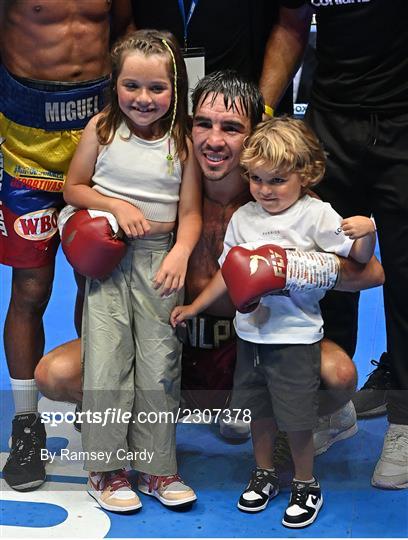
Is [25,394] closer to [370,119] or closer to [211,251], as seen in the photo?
[211,251]

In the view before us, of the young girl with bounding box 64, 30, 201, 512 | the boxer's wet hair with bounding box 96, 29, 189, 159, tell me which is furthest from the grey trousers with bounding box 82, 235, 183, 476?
the boxer's wet hair with bounding box 96, 29, 189, 159

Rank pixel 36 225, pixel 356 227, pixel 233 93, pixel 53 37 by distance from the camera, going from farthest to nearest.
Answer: pixel 36 225 → pixel 53 37 → pixel 233 93 → pixel 356 227

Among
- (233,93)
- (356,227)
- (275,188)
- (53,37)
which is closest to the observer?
(356,227)

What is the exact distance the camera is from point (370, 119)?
3094 mm

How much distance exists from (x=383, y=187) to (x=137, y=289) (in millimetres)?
835

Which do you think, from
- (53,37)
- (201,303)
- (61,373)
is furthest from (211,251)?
(53,37)

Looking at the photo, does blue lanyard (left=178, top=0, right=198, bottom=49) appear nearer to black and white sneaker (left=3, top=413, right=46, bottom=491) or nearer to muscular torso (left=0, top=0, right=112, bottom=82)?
muscular torso (left=0, top=0, right=112, bottom=82)

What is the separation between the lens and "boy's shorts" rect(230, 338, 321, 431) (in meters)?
2.86

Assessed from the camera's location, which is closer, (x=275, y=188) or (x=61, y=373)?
(x=275, y=188)

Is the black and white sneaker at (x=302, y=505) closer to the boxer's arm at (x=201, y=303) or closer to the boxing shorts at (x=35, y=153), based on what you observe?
the boxer's arm at (x=201, y=303)

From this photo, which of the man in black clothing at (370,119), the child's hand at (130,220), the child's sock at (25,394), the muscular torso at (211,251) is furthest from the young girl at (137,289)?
the man in black clothing at (370,119)

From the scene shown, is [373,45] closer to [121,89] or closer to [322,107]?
Result: [322,107]

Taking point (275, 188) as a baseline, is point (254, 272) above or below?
below

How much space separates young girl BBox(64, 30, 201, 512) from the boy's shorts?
28 cm
